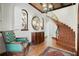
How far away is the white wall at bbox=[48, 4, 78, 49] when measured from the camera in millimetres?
1348

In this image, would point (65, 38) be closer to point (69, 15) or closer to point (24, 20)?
point (69, 15)

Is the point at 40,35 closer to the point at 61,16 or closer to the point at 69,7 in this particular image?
the point at 61,16

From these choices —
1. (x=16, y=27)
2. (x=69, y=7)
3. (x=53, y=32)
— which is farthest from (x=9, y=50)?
(x=69, y=7)

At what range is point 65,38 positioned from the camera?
1362 mm

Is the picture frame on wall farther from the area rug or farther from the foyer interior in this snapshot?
the area rug

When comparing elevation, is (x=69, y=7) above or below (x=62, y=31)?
above

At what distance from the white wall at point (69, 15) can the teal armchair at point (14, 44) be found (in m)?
0.40

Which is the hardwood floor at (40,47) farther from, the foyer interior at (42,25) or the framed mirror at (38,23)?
the framed mirror at (38,23)

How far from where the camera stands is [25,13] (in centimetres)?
136

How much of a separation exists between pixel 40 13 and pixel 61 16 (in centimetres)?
20

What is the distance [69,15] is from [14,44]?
599 mm

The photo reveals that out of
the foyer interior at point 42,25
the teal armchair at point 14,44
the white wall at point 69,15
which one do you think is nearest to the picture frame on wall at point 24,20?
the foyer interior at point 42,25

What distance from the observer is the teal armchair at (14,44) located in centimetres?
135

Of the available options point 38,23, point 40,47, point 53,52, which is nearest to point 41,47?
point 40,47
